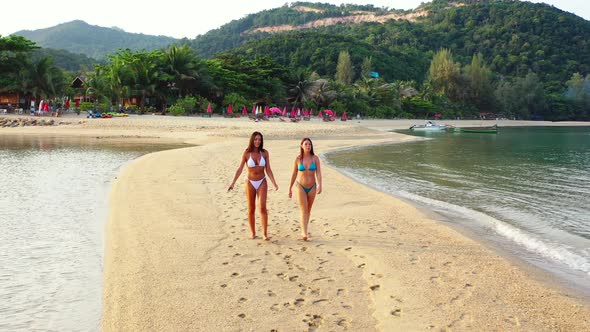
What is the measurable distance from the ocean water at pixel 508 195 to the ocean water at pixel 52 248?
603cm

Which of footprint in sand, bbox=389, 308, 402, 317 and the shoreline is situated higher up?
footprint in sand, bbox=389, 308, 402, 317

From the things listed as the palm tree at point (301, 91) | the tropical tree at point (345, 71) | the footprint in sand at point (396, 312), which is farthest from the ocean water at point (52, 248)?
the tropical tree at point (345, 71)

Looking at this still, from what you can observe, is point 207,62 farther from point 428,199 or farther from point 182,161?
point 428,199

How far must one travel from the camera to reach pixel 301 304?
4594 mm

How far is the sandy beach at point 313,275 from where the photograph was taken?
432 centimetres

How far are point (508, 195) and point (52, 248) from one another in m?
11.5

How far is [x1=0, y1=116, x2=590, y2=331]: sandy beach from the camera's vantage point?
4316 millimetres

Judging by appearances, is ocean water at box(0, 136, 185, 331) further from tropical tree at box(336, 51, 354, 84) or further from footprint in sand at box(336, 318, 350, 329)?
tropical tree at box(336, 51, 354, 84)

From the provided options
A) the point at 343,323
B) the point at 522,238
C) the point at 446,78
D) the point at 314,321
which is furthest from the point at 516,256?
the point at 446,78

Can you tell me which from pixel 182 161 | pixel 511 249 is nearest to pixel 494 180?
pixel 511 249

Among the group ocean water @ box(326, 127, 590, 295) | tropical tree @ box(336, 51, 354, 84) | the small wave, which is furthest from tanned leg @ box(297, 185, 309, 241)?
tropical tree @ box(336, 51, 354, 84)

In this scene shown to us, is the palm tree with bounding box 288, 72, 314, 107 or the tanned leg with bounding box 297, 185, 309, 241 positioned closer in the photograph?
the tanned leg with bounding box 297, 185, 309, 241

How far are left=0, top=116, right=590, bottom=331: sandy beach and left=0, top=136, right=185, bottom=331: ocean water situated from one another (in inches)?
11.1

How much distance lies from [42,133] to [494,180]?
32.3m
